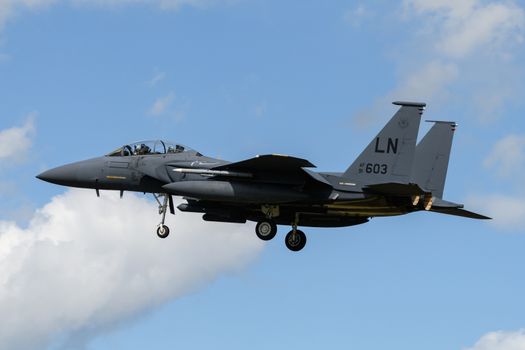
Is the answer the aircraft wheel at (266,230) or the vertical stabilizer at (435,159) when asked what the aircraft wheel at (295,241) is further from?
the vertical stabilizer at (435,159)

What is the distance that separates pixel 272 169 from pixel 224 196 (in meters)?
1.61

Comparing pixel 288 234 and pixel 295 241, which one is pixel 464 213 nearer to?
pixel 295 241

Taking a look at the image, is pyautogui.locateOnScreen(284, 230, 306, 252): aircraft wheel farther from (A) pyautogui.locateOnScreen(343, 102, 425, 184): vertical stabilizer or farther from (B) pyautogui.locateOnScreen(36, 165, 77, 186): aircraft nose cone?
(B) pyautogui.locateOnScreen(36, 165, 77, 186): aircraft nose cone

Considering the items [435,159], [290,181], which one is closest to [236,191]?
[290,181]

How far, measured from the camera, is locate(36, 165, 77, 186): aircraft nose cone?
114 ft

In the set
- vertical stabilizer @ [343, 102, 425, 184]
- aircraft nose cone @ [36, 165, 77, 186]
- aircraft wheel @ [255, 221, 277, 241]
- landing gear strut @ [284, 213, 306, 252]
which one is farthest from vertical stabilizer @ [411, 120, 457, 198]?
aircraft nose cone @ [36, 165, 77, 186]

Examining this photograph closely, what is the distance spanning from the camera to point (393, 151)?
32.5m

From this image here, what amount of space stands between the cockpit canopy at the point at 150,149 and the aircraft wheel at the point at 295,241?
12.4 ft

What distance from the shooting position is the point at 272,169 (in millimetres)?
32281

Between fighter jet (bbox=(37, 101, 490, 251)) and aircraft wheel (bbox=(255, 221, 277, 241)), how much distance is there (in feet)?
0.10

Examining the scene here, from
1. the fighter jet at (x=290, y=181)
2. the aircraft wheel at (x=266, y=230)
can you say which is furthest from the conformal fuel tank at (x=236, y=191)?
the aircraft wheel at (x=266, y=230)

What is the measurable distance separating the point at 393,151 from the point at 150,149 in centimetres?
751

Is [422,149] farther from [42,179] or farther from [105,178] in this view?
[42,179]

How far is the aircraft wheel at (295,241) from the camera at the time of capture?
3406 cm
